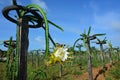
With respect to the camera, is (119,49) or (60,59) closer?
(60,59)

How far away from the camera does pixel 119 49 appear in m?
30.2

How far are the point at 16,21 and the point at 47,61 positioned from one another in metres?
0.86

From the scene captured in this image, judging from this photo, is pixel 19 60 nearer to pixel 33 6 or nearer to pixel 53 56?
pixel 33 6

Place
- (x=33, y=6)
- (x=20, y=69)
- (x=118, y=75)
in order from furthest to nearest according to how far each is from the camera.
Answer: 1. (x=118, y=75)
2. (x=20, y=69)
3. (x=33, y=6)

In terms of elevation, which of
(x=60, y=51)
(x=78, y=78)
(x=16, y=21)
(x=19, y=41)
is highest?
(x=16, y=21)

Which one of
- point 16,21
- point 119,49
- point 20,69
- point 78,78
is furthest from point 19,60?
point 119,49

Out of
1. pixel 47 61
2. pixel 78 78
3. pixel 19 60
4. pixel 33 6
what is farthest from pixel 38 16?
pixel 78 78

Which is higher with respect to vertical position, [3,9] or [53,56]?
[3,9]

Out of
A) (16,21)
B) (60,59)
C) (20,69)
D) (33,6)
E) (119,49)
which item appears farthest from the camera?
(119,49)

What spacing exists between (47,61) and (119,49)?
30.3 meters

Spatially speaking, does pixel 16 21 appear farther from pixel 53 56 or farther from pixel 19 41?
pixel 53 56

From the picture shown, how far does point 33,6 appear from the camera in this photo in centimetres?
160

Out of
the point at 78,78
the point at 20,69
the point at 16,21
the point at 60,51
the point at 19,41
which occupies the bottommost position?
Result: the point at 78,78

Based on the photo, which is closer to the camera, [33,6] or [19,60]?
[33,6]
